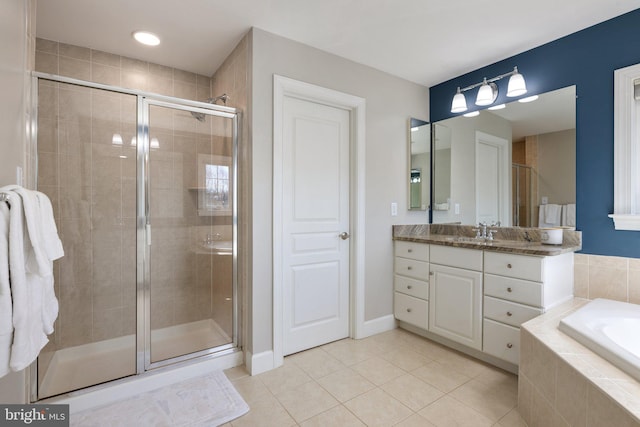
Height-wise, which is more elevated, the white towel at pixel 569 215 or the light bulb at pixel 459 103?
the light bulb at pixel 459 103

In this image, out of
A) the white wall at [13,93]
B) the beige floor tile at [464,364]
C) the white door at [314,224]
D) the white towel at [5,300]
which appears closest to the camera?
the white towel at [5,300]

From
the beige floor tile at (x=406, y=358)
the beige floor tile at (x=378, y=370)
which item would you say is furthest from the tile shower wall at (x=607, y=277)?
the beige floor tile at (x=378, y=370)

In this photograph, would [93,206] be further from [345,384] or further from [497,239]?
[497,239]

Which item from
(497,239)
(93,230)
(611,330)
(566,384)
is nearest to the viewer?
(566,384)

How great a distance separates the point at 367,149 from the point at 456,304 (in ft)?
4.94

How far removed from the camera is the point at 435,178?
3.10 meters

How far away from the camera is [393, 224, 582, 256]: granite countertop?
2.07 metres

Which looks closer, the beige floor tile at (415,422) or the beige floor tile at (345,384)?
the beige floor tile at (415,422)

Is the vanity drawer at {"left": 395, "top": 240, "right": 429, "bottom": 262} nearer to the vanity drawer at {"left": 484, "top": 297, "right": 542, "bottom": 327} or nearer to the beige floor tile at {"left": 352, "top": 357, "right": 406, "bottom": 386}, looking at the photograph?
the vanity drawer at {"left": 484, "top": 297, "right": 542, "bottom": 327}

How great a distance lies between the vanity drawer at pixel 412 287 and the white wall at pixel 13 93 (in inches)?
104

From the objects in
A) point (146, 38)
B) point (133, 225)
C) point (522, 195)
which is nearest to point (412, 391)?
point (522, 195)

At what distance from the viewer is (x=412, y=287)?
2.77 m

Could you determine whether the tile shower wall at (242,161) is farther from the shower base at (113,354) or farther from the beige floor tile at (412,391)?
the beige floor tile at (412,391)

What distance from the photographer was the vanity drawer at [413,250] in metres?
2.67
